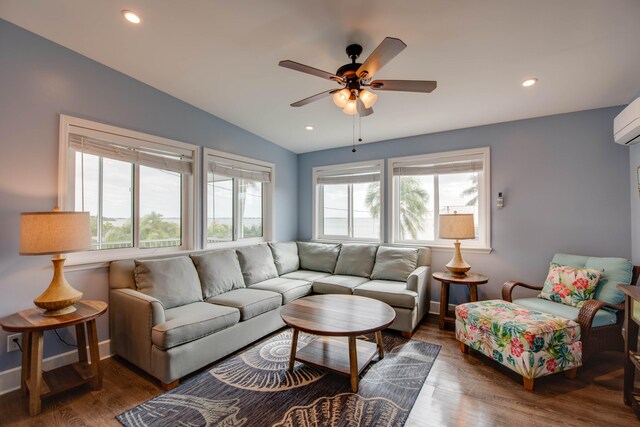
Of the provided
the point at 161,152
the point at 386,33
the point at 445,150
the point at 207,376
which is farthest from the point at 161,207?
the point at 445,150

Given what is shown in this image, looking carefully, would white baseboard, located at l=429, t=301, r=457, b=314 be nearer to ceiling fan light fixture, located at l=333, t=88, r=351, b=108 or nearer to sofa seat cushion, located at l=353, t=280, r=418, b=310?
sofa seat cushion, located at l=353, t=280, r=418, b=310

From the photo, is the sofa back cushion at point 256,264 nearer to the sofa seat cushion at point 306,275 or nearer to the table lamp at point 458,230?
→ the sofa seat cushion at point 306,275

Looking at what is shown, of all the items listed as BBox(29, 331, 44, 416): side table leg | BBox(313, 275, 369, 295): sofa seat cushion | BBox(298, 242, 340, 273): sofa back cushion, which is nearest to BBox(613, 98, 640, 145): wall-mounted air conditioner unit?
BBox(313, 275, 369, 295): sofa seat cushion

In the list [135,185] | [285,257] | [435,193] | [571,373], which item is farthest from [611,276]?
[135,185]

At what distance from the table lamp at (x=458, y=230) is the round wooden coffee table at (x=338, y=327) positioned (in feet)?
4.18

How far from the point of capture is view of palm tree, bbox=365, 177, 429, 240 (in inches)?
165

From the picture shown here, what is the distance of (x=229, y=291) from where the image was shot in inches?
127

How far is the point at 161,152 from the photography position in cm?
317

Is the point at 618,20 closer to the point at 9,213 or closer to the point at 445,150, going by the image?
the point at 445,150

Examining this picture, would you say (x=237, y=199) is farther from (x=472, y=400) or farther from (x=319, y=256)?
(x=472, y=400)

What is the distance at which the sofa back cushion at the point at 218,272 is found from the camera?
3.06 metres

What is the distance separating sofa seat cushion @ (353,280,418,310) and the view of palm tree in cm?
103

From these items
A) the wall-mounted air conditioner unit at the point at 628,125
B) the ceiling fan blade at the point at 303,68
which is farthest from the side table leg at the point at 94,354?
the wall-mounted air conditioner unit at the point at 628,125

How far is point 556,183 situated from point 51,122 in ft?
16.6
